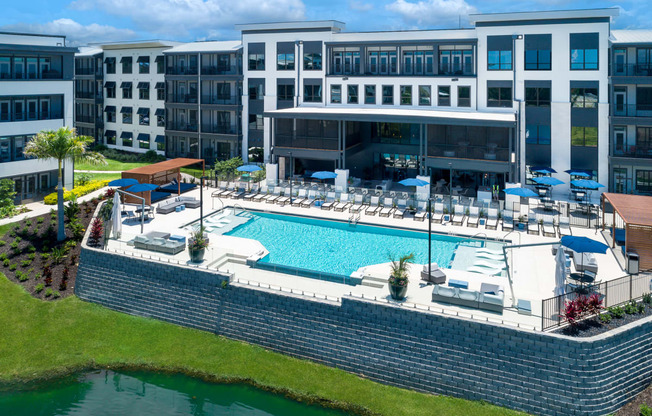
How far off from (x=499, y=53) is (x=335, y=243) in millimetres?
22711

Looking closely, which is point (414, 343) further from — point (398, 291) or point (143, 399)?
point (143, 399)

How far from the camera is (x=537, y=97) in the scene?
41156 mm

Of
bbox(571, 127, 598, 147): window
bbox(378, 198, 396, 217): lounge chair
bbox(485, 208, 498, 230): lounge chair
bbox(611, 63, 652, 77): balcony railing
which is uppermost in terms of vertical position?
bbox(611, 63, 652, 77): balcony railing

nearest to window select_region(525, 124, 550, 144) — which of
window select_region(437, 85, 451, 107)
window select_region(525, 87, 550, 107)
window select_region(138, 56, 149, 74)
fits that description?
window select_region(525, 87, 550, 107)

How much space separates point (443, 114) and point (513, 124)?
19.8 ft

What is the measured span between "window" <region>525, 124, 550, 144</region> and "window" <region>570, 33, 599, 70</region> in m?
4.92

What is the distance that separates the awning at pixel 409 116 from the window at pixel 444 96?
3.64 feet

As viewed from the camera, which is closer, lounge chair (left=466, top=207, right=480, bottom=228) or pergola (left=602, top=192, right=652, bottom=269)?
pergola (left=602, top=192, right=652, bottom=269)

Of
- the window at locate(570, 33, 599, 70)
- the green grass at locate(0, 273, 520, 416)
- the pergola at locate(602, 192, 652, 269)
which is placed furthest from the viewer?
the window at locate(570, 33, 599, 70)

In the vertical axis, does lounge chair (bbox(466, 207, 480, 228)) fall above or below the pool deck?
above

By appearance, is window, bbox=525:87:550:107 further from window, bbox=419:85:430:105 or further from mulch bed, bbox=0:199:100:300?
mulch bed, bbox=0:199:100:300

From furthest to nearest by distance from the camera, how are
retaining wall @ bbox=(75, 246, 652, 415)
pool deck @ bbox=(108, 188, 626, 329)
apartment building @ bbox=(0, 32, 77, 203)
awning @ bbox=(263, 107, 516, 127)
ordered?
apartment building @ bbox=(0, 32, 77, 203)
awning @ bbox=(263, 107, 516, 127)
pool deck @ bbox=(108, 188, 626, 329)
retaining wall @ bbox=(75, 246, 652, 415)

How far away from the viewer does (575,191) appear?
39.4 m

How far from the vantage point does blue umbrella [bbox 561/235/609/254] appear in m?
21.8
